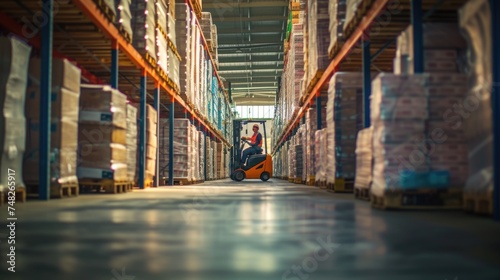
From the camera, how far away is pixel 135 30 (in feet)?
33.0

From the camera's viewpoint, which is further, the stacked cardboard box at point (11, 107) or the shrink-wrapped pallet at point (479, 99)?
the stacked cardboard box at point (11, 107)

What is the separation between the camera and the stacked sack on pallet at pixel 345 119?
27.6 feet

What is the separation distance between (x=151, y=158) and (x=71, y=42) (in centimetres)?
336

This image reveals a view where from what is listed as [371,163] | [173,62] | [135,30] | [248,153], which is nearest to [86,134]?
[135,30]

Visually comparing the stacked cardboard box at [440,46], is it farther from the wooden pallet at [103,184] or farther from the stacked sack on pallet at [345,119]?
the wooden pallet at [103,184]

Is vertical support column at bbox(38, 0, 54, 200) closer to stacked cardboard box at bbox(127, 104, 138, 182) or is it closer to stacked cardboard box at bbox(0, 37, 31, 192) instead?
stacked cardboard box at bbox(0, 37, 31, 192)

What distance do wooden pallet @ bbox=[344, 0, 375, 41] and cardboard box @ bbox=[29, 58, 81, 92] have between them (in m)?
3.97

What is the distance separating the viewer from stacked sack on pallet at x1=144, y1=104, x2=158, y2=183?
11062 mm

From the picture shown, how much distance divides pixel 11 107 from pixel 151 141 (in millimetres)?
5578

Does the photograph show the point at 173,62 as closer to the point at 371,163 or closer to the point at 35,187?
the point at 35,187

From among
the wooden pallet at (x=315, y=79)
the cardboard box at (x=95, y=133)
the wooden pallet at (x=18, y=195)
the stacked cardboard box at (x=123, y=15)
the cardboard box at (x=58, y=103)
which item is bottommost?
the wooden pallet at (x=18, y=195)

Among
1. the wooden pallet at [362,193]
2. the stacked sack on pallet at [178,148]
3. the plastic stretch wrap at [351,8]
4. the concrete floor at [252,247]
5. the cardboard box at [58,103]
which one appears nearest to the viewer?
the concrete floor at [252,247]

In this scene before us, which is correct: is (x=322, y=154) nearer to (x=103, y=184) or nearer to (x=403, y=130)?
(x=103, y=184)

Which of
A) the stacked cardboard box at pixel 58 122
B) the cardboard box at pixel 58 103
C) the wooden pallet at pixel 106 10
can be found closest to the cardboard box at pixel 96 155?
the stacked cardboard box at pixel 58 122
